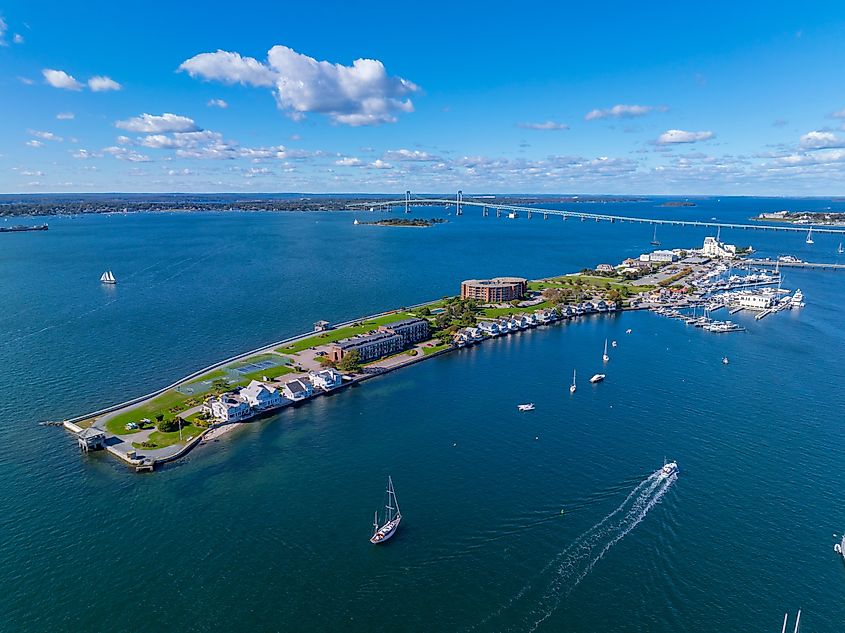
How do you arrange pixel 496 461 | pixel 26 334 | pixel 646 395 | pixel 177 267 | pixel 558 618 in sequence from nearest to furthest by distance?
pixel 558 618, pixel 496 461, pixel 646 395, pixel 26 334, pixel 177 267

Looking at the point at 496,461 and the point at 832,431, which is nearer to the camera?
the point at 496,461

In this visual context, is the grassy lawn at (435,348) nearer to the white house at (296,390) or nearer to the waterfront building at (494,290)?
the white house at (296,390)

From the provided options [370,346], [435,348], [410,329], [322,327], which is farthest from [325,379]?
[322,327]

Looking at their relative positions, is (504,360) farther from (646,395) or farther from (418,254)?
(418,254)

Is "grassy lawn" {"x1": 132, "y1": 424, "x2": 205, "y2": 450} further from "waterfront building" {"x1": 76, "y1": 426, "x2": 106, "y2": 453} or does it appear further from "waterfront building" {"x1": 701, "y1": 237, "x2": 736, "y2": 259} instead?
"waterfront building" {"x1": 701, "y1": 237, "x2": 736, "y2": 259}

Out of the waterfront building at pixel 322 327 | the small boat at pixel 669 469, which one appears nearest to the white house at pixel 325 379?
the waterfront building at pixel 322 327

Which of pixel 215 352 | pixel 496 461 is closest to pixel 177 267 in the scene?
pixel 215 352

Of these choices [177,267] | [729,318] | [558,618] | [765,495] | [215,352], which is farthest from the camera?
[177,267]
